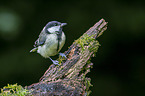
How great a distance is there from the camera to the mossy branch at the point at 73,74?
6.15ft

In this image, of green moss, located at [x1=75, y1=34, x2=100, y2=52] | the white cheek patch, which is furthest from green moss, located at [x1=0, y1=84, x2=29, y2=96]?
the white cheek patch

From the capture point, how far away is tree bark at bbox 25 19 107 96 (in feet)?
6.15

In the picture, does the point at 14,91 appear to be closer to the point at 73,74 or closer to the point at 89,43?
the point at 73,74

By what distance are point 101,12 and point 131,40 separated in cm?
65

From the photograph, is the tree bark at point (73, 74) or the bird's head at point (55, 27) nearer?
the tree bark at point (73, 74)

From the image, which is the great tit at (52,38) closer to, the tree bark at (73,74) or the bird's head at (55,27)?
the bird's head at (55,27)

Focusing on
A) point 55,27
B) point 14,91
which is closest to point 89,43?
point 55,27

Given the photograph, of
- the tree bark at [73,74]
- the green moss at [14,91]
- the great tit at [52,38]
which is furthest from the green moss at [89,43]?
the green moss at [14,91]

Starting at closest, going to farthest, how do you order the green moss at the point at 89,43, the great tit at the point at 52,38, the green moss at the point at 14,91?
1. the green moss at the point at 14,91
2. the green moss at the point at 89,43
3. the great tit at the point at 52,38

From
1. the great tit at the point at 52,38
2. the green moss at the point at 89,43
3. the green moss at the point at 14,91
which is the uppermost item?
the great tit at the point at 52,38

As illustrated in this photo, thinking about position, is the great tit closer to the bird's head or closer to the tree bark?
the bird's head

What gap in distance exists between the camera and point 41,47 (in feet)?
9.87

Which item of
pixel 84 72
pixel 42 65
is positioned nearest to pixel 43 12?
pixel 42 65

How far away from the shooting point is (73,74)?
2072 mm
